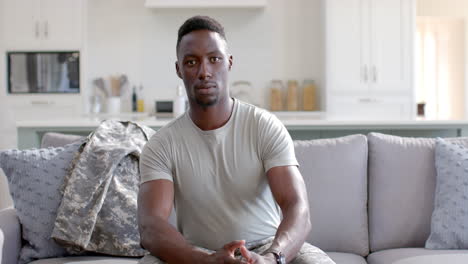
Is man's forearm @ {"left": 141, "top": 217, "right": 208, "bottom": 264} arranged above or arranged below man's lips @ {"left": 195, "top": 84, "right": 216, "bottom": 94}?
below

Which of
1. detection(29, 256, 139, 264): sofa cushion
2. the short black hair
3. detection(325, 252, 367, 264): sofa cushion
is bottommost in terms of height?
detection(325, 252, 367, 264): sofa cushion

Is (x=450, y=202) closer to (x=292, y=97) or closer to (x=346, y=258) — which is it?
(x=346, y=258)

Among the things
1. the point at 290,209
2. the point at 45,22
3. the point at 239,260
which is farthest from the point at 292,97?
the point at 239,260

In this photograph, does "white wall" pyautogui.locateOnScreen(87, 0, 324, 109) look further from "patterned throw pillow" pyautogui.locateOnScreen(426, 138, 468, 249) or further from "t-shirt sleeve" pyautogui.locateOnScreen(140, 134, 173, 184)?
"t-shirt sleeve" pyautogui.locateOnScreen(140, 134, 173, 184)

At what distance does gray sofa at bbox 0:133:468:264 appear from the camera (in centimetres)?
233

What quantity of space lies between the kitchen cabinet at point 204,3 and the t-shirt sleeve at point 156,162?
395cm

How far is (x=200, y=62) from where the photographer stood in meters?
1.78

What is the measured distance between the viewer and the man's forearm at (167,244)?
1.61 m

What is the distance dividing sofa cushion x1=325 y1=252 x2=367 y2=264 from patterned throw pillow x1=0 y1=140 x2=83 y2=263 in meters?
1.04

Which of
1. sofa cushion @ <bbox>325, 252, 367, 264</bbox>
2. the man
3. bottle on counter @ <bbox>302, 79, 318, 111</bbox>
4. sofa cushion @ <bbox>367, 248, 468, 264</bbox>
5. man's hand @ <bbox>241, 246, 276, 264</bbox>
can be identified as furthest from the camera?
bottle on counter @ <bbox>302, 79, 318, 111</bbox>

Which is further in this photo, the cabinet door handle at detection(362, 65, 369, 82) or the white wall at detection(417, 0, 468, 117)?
the white wall at detection(417, 0, 468, 117)

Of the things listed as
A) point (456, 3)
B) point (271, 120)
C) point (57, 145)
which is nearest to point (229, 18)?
point (456, 3)

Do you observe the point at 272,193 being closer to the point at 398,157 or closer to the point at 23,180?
the point at 398,157

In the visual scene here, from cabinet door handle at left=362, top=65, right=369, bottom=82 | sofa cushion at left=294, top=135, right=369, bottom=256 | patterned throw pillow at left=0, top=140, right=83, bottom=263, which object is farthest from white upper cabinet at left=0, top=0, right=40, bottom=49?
sofa cushion at left=294, top=135, right=369, bottom=256
